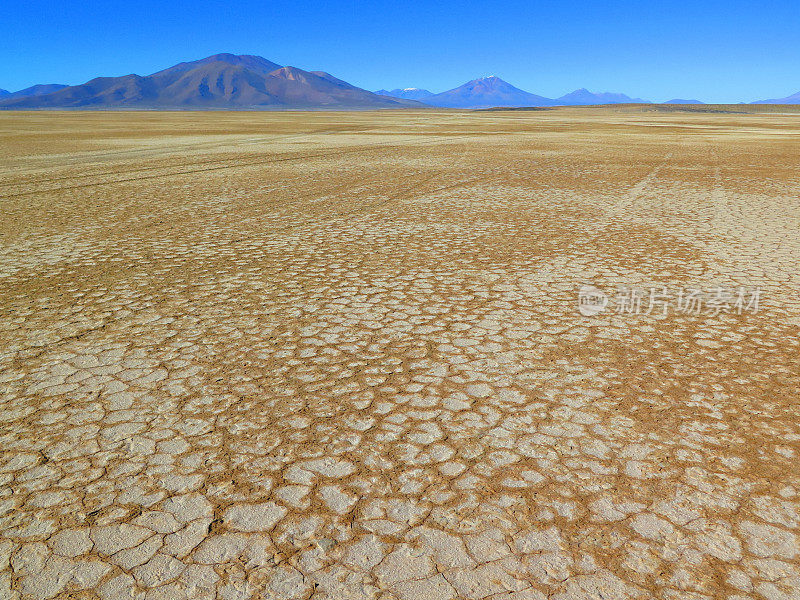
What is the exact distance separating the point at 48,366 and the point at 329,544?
226 cm

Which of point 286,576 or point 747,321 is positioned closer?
point 286,576

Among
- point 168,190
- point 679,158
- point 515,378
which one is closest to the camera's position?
point 515,378

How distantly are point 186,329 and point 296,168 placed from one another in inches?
419

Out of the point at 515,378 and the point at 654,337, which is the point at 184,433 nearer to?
the point at 515,378

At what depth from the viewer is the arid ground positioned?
206cm

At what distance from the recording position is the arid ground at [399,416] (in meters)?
2.06

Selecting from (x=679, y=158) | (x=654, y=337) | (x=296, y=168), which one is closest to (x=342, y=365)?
(x=654, y=337)

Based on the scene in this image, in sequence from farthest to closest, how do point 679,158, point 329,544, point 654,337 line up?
point 679,158 → point 654,337 → point 329,544

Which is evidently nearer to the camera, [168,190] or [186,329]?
[186,329]

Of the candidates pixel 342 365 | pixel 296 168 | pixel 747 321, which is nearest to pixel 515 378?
pixel 342 365

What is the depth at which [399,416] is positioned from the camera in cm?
298

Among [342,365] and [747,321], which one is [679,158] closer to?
[747,321]

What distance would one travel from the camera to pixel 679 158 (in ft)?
55.4

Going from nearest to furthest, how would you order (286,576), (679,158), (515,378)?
(286,576) → (515,378) → (679,158)
